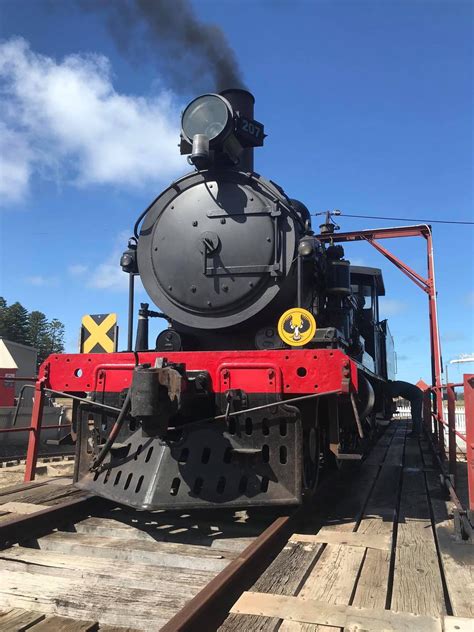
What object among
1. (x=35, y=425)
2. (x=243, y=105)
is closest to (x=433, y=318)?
(x=243, y=105)

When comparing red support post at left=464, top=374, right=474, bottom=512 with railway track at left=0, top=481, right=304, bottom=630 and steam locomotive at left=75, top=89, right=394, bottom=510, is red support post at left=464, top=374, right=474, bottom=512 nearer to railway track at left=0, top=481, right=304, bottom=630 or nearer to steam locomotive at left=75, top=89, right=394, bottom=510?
steam locomotive at left=75, top=89, right=394, bottom=510

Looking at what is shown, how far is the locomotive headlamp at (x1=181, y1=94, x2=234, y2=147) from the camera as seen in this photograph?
4.74m

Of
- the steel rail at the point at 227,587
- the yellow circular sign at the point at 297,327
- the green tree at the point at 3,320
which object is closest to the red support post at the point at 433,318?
the yellow circular sign at the point at 297,327

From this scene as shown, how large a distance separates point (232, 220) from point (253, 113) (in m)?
1.49

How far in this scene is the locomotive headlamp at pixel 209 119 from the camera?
4.74 meters

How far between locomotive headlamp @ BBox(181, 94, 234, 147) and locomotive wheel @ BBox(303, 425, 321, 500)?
2722 mm

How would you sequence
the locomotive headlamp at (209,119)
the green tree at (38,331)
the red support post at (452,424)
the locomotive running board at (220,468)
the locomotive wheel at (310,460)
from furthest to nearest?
the green tree at (38,331) → the red support post at (452,424) → the locomotive headlamp at (209,119) → the locomotive wheel at (310,460) → the locomotive running board at (220,468)

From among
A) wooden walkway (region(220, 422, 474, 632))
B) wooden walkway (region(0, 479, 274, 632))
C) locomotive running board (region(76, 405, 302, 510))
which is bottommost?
wooden walkway (region(0, 479, 274, 632))

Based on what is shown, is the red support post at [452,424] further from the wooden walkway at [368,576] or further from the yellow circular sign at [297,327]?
the yellow circular sign at [297,327]

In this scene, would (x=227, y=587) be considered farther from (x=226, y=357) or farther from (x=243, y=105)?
(x=243, y=105)

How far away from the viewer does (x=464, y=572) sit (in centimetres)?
280

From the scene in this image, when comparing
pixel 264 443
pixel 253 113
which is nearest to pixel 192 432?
pixel 264 443

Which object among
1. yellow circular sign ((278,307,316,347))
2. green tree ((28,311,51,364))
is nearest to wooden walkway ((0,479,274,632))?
yellow circular sign ((278,307,316,347))

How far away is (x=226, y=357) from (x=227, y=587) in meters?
1.79
